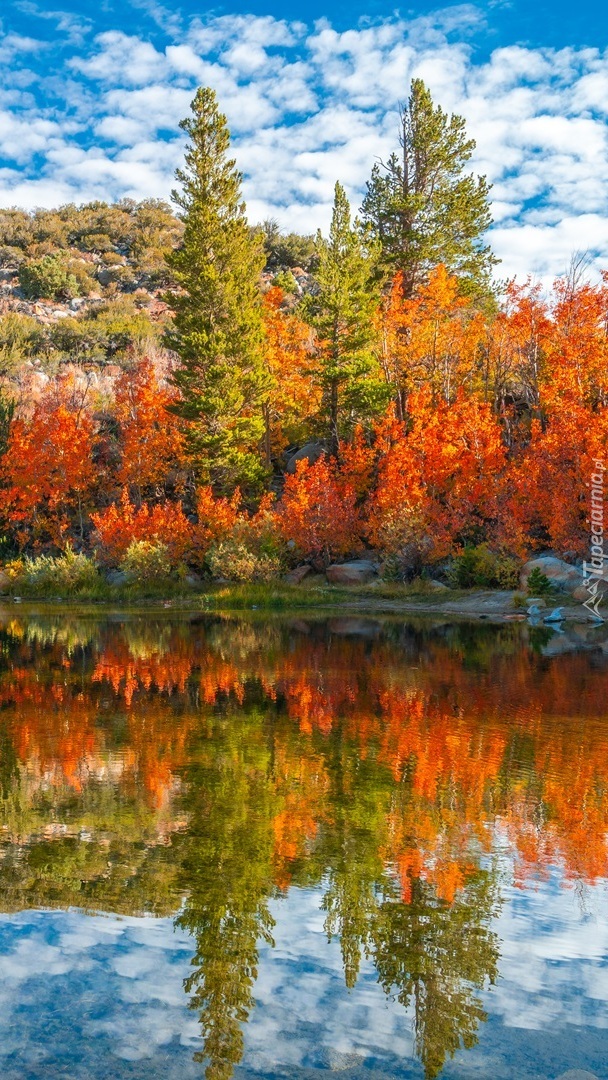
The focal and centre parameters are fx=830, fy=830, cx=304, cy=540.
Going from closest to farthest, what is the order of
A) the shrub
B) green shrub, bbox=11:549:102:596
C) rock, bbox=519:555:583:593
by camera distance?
rock, bbox=519:555:583:593 < green shrub, bbox=11:549:102:596 < the shrub

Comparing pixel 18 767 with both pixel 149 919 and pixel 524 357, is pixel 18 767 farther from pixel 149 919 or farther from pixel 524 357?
pixel 524 357

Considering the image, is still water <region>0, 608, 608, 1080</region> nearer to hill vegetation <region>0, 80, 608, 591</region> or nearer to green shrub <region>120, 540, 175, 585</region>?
hill vegetation <region>0, 80, 608, 591</region>

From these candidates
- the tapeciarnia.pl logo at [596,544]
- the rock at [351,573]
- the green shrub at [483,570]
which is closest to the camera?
the tapeciarnia.pl logo at [596,544]

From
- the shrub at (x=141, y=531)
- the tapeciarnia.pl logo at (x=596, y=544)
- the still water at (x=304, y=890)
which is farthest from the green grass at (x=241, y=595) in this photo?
the still water at (x=304, y=890)

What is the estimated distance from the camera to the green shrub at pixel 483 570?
102 ft

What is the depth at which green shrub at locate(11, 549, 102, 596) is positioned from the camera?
3897cm

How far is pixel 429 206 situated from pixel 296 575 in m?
22.3

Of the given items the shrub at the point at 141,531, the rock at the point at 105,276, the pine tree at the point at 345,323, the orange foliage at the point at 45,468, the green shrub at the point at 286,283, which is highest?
the rock at the point at 105,276

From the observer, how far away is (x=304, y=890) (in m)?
5.58

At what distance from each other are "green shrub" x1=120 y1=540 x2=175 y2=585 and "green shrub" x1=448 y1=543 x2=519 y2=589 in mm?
13285

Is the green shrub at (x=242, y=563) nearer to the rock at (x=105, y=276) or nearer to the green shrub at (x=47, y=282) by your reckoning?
the green shrub at (x=47, y=282)

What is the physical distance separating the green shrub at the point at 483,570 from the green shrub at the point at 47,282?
66750mm

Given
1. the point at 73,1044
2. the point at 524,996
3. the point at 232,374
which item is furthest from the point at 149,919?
the point at 232,374

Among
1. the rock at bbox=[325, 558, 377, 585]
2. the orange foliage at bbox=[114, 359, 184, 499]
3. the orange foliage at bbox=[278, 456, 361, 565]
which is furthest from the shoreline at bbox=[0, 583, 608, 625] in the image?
the orange foliage at bbox=[114, 359, 184, 499]
